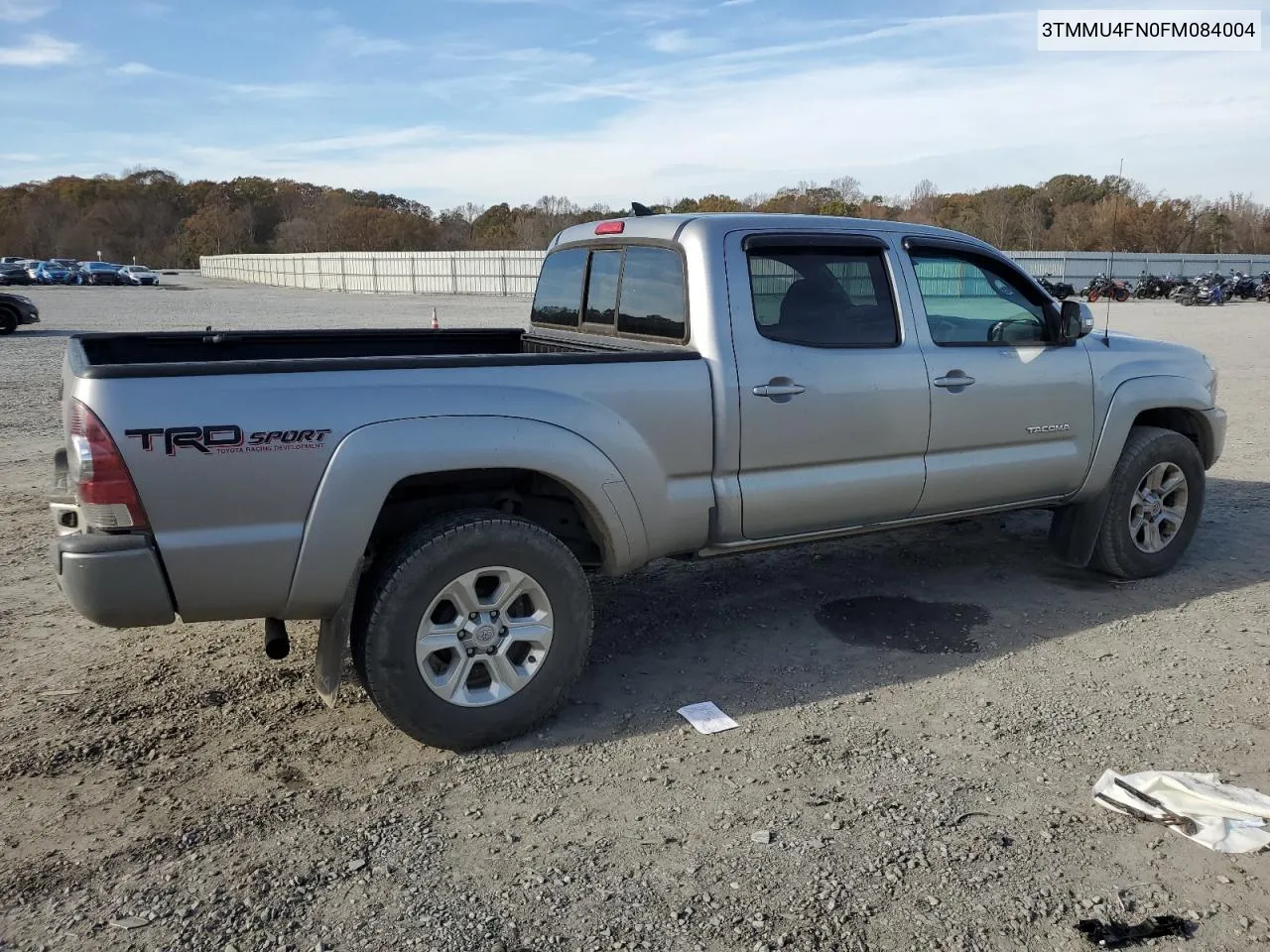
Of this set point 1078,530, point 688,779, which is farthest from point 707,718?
point 1078,530

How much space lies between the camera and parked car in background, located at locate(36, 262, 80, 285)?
62.1 metres

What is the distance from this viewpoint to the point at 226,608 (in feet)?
11.4

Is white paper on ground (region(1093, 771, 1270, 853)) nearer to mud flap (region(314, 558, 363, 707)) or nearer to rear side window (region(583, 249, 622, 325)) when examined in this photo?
mud flap (region(314, 558, 363, 707))

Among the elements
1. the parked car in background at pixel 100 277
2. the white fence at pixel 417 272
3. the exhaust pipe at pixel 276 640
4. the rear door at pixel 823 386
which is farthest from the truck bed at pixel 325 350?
the parked car in background at pixel 100 277

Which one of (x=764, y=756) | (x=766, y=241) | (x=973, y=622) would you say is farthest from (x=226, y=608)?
(x=973, y=622)

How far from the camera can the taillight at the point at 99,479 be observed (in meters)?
3.18

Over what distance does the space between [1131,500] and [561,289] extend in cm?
338

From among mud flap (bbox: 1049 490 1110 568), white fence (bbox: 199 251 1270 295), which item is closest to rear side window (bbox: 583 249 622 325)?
mud flap (bbox: 1049 490 1110 568)

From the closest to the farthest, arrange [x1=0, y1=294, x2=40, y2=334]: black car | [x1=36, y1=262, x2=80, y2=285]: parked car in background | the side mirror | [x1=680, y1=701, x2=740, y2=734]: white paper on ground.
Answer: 1. [x1=680, y1=701, x2=740, y2=734]: white paper on ground
2. the side mirror
3. [x1=0, y1=294, x2=40, y2=334]: black car
4. [x1=36, y1=262, x2=80, y2=285]: parked car in background

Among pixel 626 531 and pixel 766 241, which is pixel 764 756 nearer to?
pixel 626 531

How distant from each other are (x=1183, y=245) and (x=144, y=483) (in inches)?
2726

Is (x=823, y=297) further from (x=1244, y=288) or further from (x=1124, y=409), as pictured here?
(x=1244, y=288)

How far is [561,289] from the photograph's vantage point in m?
5.57

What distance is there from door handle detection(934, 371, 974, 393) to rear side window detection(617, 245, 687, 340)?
52.0 inches
